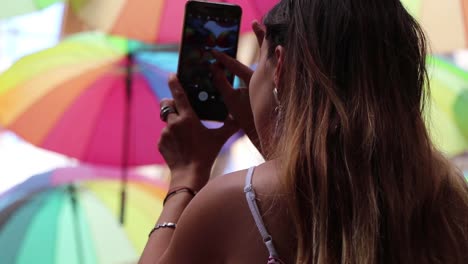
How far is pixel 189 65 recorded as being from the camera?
1.32 meters

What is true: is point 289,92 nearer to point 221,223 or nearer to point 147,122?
point 221,223

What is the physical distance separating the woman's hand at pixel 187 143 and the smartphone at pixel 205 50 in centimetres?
8

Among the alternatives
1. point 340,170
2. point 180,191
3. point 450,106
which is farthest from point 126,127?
point 340,170

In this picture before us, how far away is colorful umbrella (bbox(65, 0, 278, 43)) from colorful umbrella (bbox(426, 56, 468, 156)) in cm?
117

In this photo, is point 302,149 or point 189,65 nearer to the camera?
point 302,149

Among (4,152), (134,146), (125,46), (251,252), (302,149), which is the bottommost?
(4,152)

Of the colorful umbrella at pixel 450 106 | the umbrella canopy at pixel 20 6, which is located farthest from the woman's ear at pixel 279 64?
the colorful umbrella at pixel 450 106

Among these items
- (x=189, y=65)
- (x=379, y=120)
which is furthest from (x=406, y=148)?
(x=189, y=65)

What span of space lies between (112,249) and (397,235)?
2.43 m

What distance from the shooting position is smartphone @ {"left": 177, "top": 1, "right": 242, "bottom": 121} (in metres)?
1.32

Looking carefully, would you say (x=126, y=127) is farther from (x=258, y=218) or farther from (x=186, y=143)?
(x=258, y=218)

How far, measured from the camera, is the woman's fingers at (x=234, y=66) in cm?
130

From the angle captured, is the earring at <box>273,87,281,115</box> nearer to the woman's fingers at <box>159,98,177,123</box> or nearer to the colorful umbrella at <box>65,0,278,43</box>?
the woman's fingers at <box>159,98,177,123</box>

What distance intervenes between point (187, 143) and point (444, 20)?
4.84 ft
